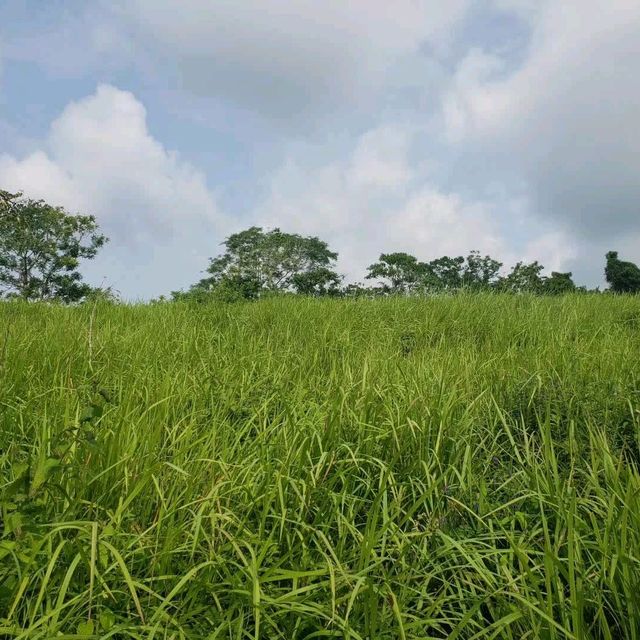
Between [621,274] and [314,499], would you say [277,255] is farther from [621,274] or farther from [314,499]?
[314,499]

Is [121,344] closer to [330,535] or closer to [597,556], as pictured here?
[330,535]

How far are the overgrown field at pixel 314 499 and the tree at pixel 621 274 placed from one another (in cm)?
1795

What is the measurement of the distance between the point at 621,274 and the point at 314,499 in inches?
830

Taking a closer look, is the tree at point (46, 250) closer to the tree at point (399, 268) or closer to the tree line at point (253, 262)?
the tree line at point (253, 262)

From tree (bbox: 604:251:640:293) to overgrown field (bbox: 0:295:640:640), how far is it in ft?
58.9

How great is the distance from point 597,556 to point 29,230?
23.7 metres

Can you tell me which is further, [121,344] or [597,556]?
[121,344]

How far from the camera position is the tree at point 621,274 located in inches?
794

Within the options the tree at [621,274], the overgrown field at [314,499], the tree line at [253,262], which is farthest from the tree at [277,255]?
the overgrown field at [314,499]

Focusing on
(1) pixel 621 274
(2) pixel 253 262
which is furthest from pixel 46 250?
(1) pixel 621 274

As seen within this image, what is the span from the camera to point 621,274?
20328mm

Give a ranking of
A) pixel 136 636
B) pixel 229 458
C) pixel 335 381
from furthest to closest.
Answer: pixel 335 381 < pixel 229 458 < pixel 136 636

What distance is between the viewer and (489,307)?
678cm

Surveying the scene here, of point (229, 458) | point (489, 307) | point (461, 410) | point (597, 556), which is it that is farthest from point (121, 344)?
point (489, 307)
